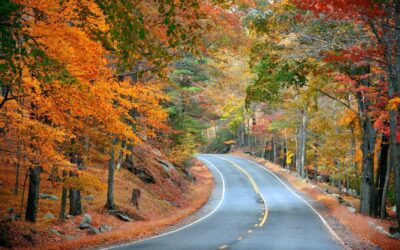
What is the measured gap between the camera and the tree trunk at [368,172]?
23.4 meters

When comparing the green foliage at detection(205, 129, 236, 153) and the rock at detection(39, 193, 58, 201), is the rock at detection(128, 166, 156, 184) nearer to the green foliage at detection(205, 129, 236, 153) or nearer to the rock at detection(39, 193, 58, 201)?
the rock at detection(39, 193, 58, 201)

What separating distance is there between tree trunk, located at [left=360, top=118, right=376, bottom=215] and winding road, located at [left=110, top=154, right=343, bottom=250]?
8.62 ft

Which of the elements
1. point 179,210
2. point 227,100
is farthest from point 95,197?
point 227,100

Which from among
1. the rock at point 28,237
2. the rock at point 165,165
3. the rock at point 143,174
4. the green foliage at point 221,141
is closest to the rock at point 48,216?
the rock at point 28,237

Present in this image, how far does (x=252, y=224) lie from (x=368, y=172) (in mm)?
7350

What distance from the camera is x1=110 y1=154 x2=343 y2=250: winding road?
14.9 meters

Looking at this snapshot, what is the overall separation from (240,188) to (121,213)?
19748 mm

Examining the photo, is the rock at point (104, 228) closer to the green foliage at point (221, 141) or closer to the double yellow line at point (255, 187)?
the double yellow line at point (255, 187)

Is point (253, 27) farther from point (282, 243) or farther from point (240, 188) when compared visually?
point (240, 188)

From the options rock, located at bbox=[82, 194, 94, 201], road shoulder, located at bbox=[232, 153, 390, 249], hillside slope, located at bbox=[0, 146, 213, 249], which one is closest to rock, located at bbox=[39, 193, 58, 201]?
hillside slope, located at bbox=[0, 146, 213, 249]

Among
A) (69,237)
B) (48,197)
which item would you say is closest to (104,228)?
(69,237)

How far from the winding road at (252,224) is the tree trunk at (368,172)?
8.62ft

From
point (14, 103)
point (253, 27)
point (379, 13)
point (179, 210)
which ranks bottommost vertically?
point (179, 210)

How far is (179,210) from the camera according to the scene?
1107 inches
